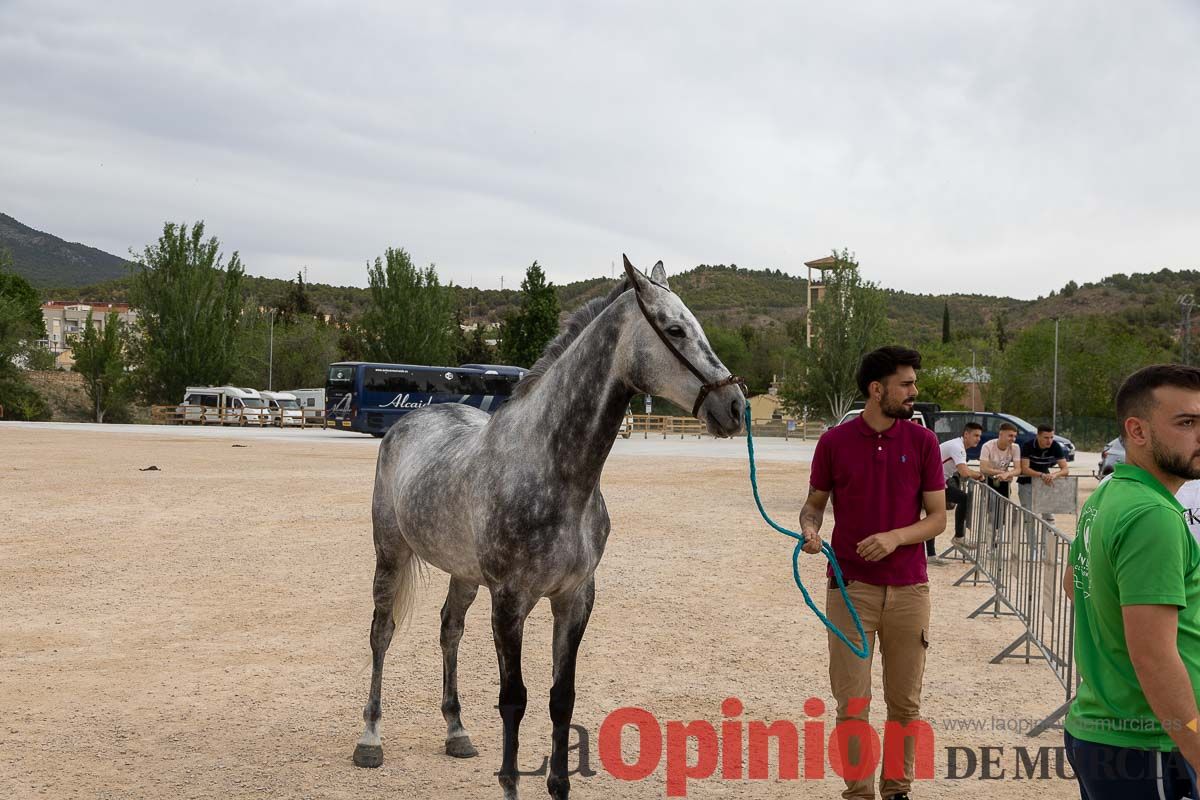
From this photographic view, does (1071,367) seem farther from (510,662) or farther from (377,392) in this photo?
(510,662)

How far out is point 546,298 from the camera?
58.4 meters

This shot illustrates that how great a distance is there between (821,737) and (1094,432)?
51.5 metres

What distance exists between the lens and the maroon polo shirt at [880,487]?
408cm

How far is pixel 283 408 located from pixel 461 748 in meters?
53.9

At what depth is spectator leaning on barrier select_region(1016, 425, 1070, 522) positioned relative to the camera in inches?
523

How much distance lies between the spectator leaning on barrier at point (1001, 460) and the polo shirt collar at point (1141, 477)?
11.3 meters

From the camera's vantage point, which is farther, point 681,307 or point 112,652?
point 112,652

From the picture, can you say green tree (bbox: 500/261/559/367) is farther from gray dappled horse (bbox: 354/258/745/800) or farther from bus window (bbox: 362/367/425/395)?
gray dappled horse (bbox: 354/258/745/800)

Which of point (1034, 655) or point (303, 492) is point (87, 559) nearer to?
point (303, 492)

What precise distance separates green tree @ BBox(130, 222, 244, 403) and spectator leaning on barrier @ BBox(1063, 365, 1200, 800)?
213 ft

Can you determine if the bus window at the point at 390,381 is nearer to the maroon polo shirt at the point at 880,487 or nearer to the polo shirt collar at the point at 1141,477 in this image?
the maroon polo shirt at the point at 880,487

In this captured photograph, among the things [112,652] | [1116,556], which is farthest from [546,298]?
[1116,556]

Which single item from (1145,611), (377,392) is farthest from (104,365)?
(1145,611)

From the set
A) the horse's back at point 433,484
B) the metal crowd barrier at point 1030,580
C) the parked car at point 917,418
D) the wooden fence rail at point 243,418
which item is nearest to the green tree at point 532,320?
the wooden fence rail at point 243,418
